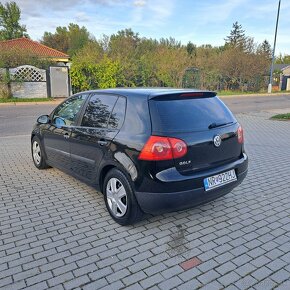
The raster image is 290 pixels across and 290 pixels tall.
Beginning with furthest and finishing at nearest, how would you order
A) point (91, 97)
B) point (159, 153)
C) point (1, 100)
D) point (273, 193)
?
1. point (1, 100)
2. point (273, 193)
3. point (91, 97)
4. point (159, 153)

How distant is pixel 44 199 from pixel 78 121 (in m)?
1.22

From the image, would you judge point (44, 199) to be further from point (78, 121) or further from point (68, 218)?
point (78, 121)

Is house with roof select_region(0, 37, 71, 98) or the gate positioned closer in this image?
house with roof select_region(0, 37, 71, 98)

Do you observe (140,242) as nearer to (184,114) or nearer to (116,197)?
(116,197)

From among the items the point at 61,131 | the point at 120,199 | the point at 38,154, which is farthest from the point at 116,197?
the point at 38,154

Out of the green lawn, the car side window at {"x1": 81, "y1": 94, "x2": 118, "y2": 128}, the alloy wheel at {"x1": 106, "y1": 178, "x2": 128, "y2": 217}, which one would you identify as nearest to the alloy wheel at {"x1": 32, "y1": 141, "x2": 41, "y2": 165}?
the car side window at {"x1": 81, "y1": 94, "x2": 118, "y2": 128}

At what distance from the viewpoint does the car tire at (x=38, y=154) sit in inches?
210

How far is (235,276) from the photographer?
2561 millimetres

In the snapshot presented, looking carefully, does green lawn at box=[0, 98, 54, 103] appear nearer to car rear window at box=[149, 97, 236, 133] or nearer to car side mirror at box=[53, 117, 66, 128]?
car side mirror at box=[53, 117, 66, 128]

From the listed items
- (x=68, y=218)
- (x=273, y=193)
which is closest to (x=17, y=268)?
(x=68, y=218)

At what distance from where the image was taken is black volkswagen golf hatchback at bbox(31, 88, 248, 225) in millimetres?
3045

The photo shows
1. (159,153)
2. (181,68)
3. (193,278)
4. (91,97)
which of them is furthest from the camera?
(181,68)

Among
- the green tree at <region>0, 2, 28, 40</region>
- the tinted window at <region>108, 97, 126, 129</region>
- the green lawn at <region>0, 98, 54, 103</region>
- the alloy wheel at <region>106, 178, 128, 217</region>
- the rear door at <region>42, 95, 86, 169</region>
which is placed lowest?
the alloy wheel at <region>106, 178, 128, 217</region>

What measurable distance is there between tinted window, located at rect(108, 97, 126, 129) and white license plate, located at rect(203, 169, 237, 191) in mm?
1180
